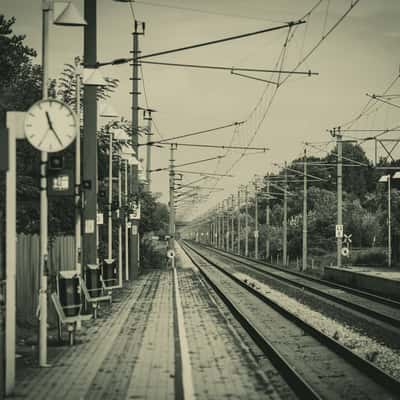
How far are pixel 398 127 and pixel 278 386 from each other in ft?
69.1

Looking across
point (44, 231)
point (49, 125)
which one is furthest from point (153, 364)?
point (49, 125)

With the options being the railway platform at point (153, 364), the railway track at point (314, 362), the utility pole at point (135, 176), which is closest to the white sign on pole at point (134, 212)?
the utility pole at point (135, 176)

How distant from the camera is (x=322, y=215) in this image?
7431 cm

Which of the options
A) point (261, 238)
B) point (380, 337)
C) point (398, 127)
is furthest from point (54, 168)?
point (261, 238)

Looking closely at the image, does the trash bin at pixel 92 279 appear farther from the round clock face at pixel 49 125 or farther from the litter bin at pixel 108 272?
the round clock face at pixel 49 125

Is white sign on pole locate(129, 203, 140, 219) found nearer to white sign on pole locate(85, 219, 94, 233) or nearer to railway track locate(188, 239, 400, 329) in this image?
railway track locate(188, 239, 400, 329)

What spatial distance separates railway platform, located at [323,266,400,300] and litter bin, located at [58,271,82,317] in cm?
1575

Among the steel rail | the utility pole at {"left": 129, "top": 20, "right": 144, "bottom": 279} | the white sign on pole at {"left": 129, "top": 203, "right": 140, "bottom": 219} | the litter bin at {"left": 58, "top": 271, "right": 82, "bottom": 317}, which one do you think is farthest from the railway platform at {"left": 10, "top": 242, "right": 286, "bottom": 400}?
the utility pole at {"left": 129, "top": 20, "right": 144, "bottom": 279}

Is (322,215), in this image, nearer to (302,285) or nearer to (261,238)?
(261,238)

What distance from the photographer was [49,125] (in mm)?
11141

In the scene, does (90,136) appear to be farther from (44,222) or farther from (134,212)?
(134,212)

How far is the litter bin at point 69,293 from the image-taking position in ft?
45.4

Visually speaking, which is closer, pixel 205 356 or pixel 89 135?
pixel 205 356

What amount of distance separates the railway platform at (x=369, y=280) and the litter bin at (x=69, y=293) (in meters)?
15.7
